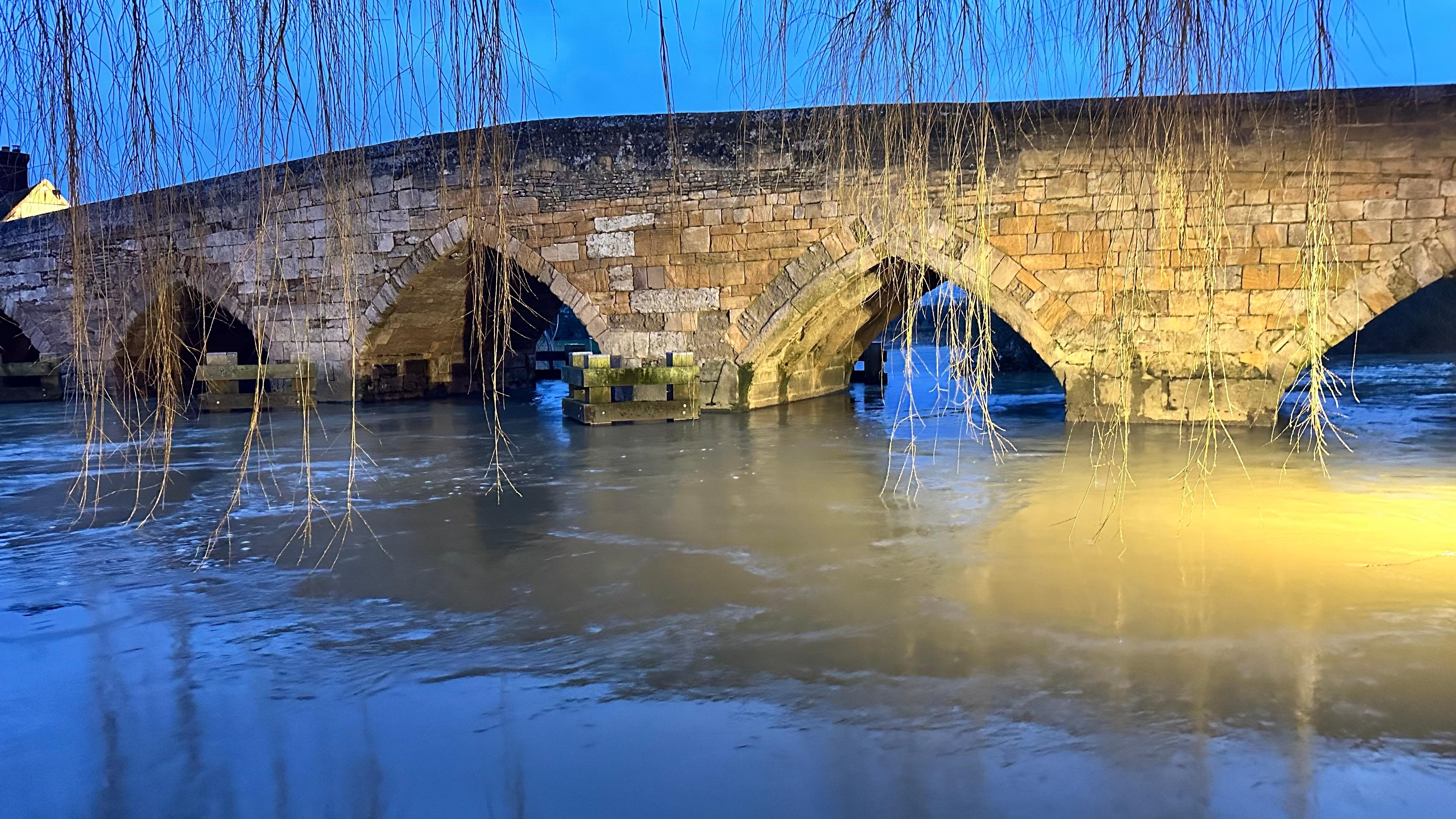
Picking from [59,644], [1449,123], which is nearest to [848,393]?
[1449,123]

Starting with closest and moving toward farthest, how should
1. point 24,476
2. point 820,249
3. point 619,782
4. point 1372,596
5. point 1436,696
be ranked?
point 619,782 < point 1436,696 < point 1372,596 < point 24,476 < point 820,249

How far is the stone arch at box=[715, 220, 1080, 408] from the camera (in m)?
7.95

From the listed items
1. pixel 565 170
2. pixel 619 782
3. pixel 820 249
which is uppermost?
pixel 565 170

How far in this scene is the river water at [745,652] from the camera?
195 centimetres

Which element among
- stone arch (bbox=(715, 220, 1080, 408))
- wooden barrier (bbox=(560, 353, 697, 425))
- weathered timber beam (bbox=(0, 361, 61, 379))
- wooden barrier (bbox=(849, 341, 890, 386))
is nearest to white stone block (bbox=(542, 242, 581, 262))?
wooden barrier (bbox=(560, 353, 697, 425))

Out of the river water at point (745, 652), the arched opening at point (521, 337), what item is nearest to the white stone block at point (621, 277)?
the arched opening at point (521, 337)

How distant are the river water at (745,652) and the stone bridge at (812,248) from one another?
1.44m

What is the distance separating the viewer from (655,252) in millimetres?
9117

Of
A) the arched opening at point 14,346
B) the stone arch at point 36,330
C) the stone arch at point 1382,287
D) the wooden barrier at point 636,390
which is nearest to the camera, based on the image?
the stone arch at point 1382,287

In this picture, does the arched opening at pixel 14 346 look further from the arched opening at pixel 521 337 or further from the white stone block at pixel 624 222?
the white stone block at pixel 624 222

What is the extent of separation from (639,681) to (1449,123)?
680 cm

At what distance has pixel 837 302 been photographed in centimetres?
949

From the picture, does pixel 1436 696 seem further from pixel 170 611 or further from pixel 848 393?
pixel 848 393

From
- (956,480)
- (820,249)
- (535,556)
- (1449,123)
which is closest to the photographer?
(535,556)
